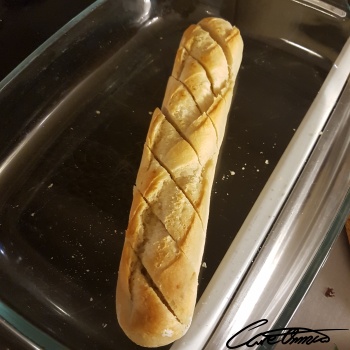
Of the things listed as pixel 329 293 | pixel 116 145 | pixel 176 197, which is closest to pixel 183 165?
pixel 176 197

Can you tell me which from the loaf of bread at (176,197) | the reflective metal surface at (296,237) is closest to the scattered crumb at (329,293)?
the reflective metal surface at (296,237)

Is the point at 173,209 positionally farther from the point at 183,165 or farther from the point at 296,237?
the point at 296,237

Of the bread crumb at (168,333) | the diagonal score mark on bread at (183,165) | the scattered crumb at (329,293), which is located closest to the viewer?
the bread crumb at (168,333)

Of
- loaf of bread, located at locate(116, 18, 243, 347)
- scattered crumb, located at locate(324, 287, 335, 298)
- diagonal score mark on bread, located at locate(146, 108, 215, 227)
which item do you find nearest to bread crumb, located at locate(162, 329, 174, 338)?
loaf of bread, located at locate(116, 18, 243, 347)

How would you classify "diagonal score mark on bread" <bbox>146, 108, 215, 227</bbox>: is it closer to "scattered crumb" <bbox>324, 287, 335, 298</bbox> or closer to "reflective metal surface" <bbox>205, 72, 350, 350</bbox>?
"reflective metal surface" <bbox>205, 72, 350, 350</bbox>

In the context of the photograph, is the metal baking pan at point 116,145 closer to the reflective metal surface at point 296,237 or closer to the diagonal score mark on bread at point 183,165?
the reflective metal surface at point 296,237

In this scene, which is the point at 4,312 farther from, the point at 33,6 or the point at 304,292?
the point at 33,6

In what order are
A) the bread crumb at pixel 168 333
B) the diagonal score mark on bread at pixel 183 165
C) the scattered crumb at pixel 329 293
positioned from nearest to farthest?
the bread crumb at pixel 168 333 → the diagonal score mark on bread at pixel 183 165 → the scattered crumb at pixel 329 293
